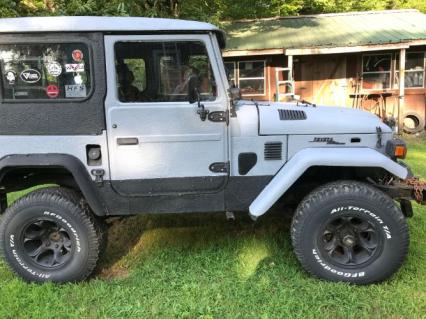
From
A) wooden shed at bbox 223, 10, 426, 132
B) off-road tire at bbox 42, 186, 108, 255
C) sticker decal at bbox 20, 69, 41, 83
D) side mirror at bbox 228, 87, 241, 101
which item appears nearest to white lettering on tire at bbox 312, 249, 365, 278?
side mirror at bbox 228, 87, 241, 101

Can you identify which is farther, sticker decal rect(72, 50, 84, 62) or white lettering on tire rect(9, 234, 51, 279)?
white lettering on tire rect(9, 234, 51, 279)

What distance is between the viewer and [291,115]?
3.98 metres

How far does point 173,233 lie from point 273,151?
1.84 meters

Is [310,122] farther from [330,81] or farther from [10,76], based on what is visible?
[330,81]

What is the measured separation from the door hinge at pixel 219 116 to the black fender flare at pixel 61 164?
1162mm

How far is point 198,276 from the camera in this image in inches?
160

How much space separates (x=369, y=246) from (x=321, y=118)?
3.86 feet

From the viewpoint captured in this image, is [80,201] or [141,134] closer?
[141,134]

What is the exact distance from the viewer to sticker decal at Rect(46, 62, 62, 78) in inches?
146

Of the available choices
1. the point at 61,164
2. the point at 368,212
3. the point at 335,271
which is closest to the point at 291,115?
the point at 368,212

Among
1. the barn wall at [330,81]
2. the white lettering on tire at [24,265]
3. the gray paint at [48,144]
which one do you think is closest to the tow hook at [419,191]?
the gray paint at [48,144]

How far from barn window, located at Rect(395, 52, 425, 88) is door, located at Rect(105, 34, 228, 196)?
11.9 metres

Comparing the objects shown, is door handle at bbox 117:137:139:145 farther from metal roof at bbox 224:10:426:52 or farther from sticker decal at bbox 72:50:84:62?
metal roof at bbox 224:10:426:52

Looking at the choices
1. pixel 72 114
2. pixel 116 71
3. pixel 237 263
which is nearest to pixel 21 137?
pixel 72 114
